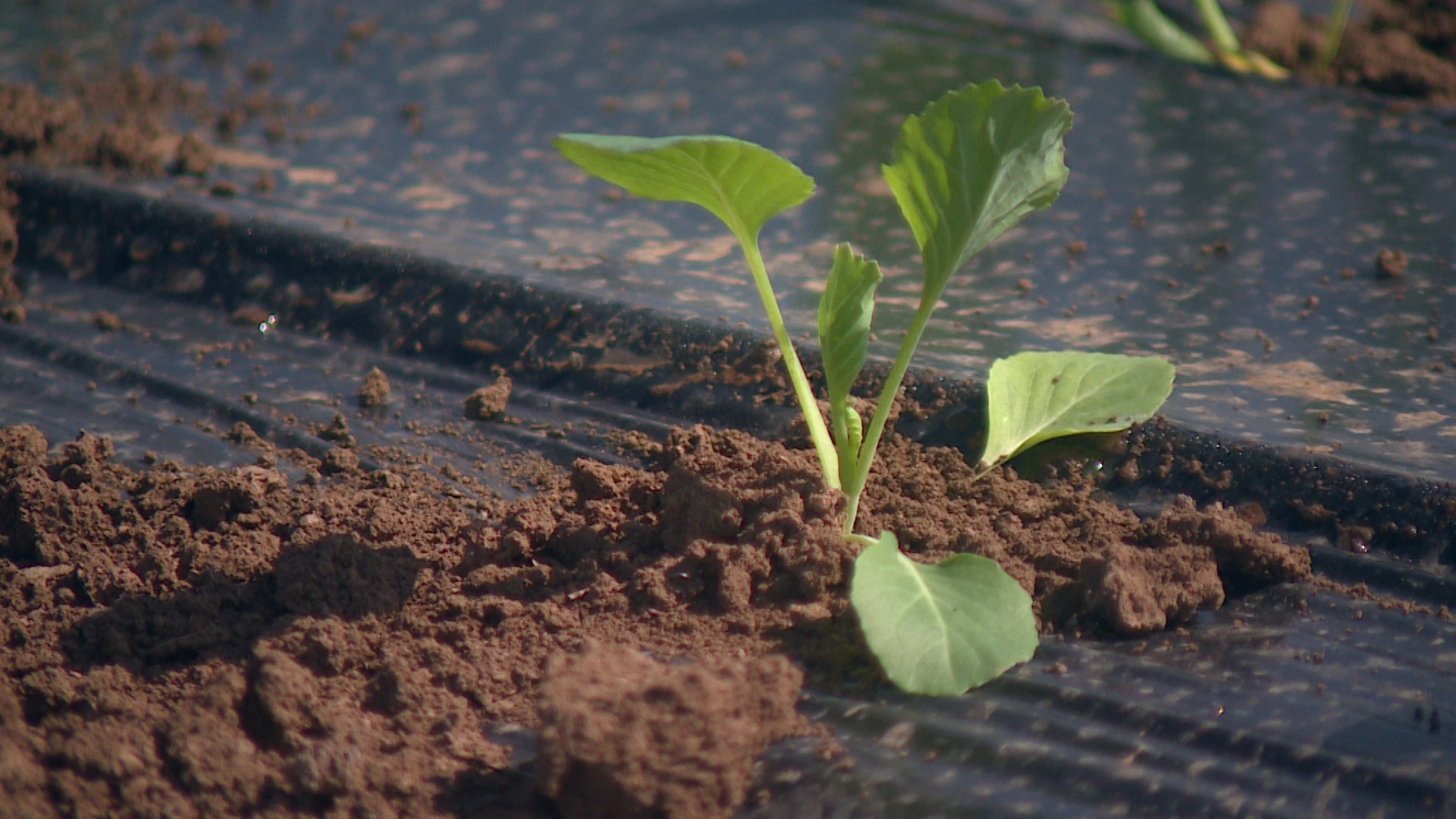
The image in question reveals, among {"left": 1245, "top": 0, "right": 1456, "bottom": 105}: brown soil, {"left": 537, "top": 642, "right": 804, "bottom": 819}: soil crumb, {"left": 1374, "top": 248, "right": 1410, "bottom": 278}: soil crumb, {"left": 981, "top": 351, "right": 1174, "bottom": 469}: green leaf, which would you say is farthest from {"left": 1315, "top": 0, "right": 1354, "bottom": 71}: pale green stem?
{"left": 537, "top": 642, "right": 804, "bottom": 819}: soil crumb

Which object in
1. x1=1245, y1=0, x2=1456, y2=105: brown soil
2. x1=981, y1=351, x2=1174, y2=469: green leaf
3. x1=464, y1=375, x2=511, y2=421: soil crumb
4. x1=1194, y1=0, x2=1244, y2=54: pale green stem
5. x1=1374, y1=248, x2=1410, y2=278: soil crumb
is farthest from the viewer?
x1=1194, y1=0, x2=1244, y2=54: pale green stem

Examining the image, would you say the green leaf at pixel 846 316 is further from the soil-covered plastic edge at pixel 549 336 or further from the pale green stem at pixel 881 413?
the soil-covered plastic edge at pixel 549 336

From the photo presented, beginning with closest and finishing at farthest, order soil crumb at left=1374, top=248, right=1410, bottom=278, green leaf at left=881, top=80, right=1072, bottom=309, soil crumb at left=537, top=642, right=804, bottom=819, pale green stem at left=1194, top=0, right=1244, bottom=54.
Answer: soil crumb at left=537, top=642, right=804, bottom=819, green leaf at left=881, top=80, right=1072, bottom=309, soil crumb at left=1374, top=248, right=1410, bottom=278, pale green stem at left=1194, top=0, right=1244, bottom=54

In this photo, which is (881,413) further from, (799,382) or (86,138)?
(86,138)

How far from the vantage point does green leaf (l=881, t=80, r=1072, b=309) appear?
1039mm

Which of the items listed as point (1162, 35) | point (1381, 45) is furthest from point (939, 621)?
point (1381, 45)

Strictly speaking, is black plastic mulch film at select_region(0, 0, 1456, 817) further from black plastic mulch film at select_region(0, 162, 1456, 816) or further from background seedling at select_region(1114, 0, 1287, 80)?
background seedling at select_region(1114, 0, 1287, 80)

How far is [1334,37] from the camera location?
8.70 ft

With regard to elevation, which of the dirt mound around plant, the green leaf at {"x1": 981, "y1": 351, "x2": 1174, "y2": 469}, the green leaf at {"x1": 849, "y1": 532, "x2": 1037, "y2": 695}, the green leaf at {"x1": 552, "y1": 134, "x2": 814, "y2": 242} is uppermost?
the green leaf at {"x1": 552, "y1": 134, "x2": 814, "y2": 242}

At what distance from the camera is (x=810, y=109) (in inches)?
102

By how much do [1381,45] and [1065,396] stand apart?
6.83 ft

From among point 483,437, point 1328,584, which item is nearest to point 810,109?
point 483,437

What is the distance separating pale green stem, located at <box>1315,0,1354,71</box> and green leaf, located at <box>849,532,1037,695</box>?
2.38 metres

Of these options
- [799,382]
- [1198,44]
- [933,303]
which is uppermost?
[1198,44]
